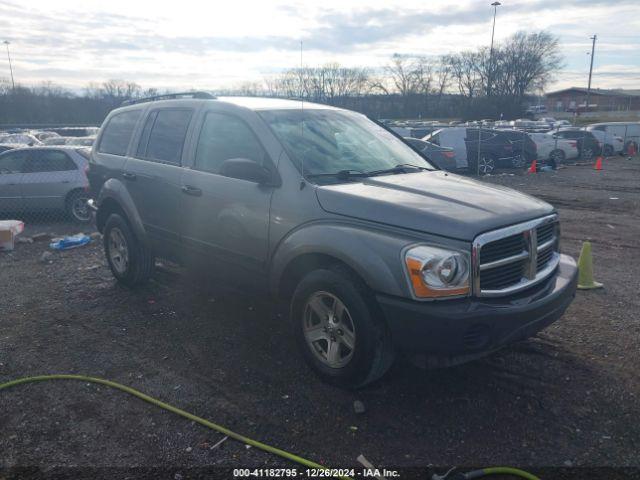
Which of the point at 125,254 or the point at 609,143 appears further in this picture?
the point at 609,143

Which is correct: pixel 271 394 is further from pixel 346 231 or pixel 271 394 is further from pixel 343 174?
Result: pixel 343 174

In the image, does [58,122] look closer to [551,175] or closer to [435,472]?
[551,175]

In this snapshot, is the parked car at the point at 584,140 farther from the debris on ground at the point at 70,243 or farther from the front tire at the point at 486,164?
the debris on ground at the point at 70,243

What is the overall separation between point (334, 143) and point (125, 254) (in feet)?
9.75

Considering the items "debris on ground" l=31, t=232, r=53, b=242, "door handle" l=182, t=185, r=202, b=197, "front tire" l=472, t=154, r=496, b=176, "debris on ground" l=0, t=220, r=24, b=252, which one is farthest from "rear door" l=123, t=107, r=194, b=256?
"front tire" l=472, t=154, r=496, b=176

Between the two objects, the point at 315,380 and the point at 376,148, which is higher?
the point at 376,148

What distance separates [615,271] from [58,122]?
51.2 metres

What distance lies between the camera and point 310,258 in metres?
3.88

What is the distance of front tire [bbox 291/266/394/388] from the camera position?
3467mm

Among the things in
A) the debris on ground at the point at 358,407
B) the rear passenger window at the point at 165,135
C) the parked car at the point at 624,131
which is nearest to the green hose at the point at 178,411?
the debris on ground at the point at 358,407

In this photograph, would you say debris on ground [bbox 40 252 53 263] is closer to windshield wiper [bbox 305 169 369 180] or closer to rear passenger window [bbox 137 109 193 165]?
rear passenger window [bbox 137 109 193 165]

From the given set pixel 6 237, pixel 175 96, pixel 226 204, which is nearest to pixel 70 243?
pixel 6 237

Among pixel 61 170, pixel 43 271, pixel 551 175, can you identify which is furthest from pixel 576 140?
pixel 43 271

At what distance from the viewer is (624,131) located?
3150 cm
